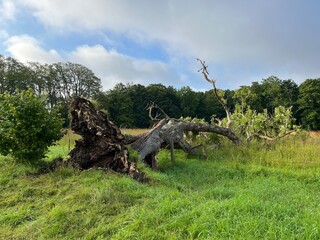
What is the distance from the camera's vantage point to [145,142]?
320 inches

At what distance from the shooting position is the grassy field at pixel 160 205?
11.4 feet

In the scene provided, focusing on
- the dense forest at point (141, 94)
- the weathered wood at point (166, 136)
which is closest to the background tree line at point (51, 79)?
the dense forest at point (141, 94)

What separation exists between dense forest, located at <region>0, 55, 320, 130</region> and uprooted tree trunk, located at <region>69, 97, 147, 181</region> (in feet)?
92.0

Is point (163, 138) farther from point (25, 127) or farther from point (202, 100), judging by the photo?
point (202, 100)

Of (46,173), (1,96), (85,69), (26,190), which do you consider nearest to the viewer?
(26,190)

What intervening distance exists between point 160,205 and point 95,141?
3461mm

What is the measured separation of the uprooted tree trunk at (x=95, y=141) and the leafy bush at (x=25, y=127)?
638 mm

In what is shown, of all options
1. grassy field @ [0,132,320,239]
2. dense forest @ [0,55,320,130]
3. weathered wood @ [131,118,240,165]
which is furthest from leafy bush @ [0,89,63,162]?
dense forest @ [0,55,320,130]

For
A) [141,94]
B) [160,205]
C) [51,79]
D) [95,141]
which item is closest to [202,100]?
[141,94]

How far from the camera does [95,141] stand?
23.4 ft

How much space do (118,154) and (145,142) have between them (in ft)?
4.84

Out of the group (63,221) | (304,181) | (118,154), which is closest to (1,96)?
(118,154)

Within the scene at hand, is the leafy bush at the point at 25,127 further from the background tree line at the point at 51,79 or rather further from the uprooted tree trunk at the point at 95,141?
the background tree line at the point at 51,79

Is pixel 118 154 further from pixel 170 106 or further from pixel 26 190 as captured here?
pixel 170 106
